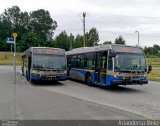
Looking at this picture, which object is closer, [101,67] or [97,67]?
[101,67]

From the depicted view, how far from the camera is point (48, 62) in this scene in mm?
18078

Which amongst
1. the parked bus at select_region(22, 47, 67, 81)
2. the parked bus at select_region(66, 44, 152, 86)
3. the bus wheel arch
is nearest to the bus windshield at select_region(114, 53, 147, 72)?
the parked bus at select_region(66, 44, 152, 86)

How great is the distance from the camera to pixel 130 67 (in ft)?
50.1

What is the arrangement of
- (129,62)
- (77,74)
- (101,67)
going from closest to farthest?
1. (129,62)
2. (101,67)
3. (77,74)

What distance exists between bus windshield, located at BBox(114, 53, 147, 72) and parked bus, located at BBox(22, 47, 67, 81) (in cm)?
462

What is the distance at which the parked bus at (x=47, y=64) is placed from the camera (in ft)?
57.9

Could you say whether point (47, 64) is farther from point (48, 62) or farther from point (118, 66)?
point (118, 66)

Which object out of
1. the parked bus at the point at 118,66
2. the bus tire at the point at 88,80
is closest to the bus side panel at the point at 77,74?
the bus tire at the point at 88,80

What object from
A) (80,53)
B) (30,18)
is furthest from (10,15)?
(80,53)

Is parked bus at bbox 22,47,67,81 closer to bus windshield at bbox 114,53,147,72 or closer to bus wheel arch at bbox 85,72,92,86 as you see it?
bus wheel arch at bbox 85,72,92,86

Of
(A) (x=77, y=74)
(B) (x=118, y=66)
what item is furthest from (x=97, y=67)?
(A) (x=77, y=74)

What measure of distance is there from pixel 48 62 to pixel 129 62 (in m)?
5.66

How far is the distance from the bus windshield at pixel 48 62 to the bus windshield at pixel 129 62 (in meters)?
4.69

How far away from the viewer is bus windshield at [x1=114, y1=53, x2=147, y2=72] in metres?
15.1
